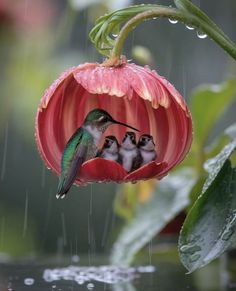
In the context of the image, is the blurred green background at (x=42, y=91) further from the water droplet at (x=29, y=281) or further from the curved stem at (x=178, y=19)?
the curved stem at (x=178, y=19)

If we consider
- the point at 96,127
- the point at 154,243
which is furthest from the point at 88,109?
the point at 154,243

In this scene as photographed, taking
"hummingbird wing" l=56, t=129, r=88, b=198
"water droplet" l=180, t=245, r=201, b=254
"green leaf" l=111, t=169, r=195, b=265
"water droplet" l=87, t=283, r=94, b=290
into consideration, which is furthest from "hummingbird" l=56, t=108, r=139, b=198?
"green leaf" l=111, t=169, r=195, b=265

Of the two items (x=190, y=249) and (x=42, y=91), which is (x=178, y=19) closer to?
(x=190, y=249)

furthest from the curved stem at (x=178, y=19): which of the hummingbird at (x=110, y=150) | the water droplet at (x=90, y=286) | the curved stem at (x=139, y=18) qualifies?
the water droplet at (x=90, y=286)

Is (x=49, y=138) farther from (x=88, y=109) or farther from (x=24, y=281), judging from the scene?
(x=24, y=281)

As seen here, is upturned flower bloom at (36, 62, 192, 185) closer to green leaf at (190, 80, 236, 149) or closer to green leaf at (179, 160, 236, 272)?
green leaf at (179, 160, 236, 272)

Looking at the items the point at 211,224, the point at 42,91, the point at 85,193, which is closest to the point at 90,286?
the point at 211,224
